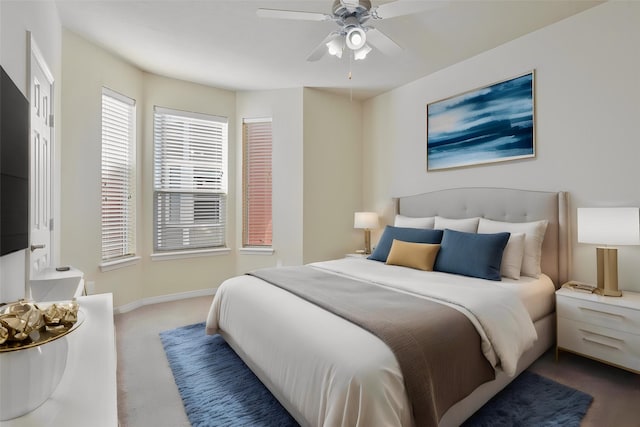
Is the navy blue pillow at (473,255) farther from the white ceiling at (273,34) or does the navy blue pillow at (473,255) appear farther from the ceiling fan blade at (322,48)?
the ceiling fan blade at (322,48)

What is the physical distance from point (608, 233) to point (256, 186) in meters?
3.82

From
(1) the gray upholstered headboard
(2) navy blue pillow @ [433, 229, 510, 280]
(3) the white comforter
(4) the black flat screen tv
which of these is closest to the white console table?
(4) the black flat screen tv

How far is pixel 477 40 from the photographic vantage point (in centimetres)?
301

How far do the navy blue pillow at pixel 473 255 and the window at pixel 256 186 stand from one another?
2532 mm

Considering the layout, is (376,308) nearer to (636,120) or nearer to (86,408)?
(86,408)

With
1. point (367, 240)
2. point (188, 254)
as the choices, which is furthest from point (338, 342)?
point (188, 254)

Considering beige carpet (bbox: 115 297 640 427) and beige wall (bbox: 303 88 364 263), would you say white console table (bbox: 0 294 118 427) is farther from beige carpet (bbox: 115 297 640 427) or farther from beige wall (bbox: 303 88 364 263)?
beige wall (bbox: 303 88 364 263)

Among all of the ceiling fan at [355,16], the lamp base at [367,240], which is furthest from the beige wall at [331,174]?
the ceiling fan at [355,16]

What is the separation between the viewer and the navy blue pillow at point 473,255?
2551 millimetres

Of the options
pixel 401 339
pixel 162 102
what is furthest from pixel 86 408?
pixel 162 102

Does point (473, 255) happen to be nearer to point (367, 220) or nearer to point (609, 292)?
point (609, 292)

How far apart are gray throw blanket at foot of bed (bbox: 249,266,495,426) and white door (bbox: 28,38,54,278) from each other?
1.86 metres

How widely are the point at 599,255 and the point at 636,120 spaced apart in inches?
41.9

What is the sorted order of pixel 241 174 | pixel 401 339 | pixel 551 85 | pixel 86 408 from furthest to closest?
pixel 241 174 → pixel 551 85 → pixel 401 339 → pixel 86 408
